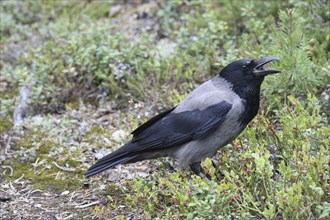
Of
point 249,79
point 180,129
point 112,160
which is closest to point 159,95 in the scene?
point 180,129

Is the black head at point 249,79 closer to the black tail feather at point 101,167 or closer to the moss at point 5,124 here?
the black tail feather at point 101,167

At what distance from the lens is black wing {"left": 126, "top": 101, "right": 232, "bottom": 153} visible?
5418mm

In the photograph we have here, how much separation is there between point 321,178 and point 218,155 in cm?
171

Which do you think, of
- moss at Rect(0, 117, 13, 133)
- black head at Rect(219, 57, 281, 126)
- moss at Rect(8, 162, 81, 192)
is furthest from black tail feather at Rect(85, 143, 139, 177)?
moss at Rect(0, 117, 13, 133)

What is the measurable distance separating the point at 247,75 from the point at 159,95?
5.71ft

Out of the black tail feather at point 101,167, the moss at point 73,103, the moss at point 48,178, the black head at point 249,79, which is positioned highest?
the black head at point 249,79

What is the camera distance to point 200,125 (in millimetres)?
5438

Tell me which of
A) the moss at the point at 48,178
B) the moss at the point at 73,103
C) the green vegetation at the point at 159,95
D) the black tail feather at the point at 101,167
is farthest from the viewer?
the moss at the point at 73,103

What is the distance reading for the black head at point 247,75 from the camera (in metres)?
5.57

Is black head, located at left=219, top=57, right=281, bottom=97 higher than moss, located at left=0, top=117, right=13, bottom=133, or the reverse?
black head, located at left=219, top=57, right=281, bottom=97

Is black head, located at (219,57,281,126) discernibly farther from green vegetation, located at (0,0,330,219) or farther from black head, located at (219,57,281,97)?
green vegetation, located at (0,0,330,219)

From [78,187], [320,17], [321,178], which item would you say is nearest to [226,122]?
[321,178]

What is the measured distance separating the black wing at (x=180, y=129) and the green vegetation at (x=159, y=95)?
11.2 inches

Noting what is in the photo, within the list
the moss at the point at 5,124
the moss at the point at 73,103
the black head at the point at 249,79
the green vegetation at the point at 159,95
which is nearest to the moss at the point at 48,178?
the green vegetation at the point at 159,95
